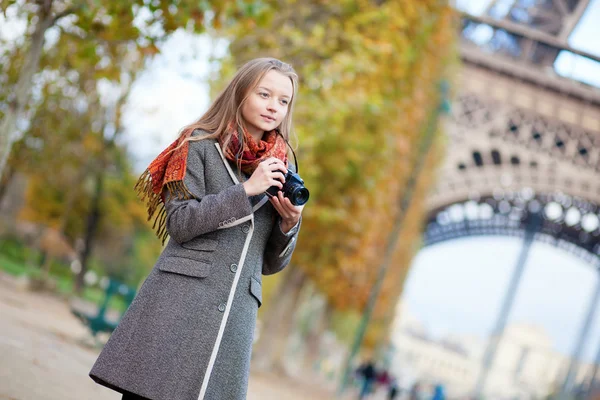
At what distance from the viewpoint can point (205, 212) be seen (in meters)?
3.11

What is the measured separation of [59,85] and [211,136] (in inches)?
559

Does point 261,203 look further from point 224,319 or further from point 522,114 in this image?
point 522,114

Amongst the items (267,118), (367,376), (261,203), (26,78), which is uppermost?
(26,78)

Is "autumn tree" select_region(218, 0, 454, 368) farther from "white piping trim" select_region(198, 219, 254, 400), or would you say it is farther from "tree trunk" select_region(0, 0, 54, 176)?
"white piping trim" select_region(198, 219, 254, 400)

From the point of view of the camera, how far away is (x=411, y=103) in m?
19.4

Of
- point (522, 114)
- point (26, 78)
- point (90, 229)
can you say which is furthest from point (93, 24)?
point (522, 114)

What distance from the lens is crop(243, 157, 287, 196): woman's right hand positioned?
315cm

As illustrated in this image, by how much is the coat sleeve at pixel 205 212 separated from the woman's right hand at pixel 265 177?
0.03 metres

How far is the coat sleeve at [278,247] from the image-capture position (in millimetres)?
3357

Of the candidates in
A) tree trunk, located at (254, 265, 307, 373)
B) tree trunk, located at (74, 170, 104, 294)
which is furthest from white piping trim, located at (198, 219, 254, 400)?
tree trunk, located at (74, 170, 104, 294)

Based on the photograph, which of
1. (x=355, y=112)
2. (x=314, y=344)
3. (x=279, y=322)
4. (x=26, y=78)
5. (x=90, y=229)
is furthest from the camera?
(x=314, y=344)

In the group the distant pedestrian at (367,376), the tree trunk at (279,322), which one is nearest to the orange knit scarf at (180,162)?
the tree trunk at (279,322)

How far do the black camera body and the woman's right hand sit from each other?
3 cm

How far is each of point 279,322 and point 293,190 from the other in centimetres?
1731
